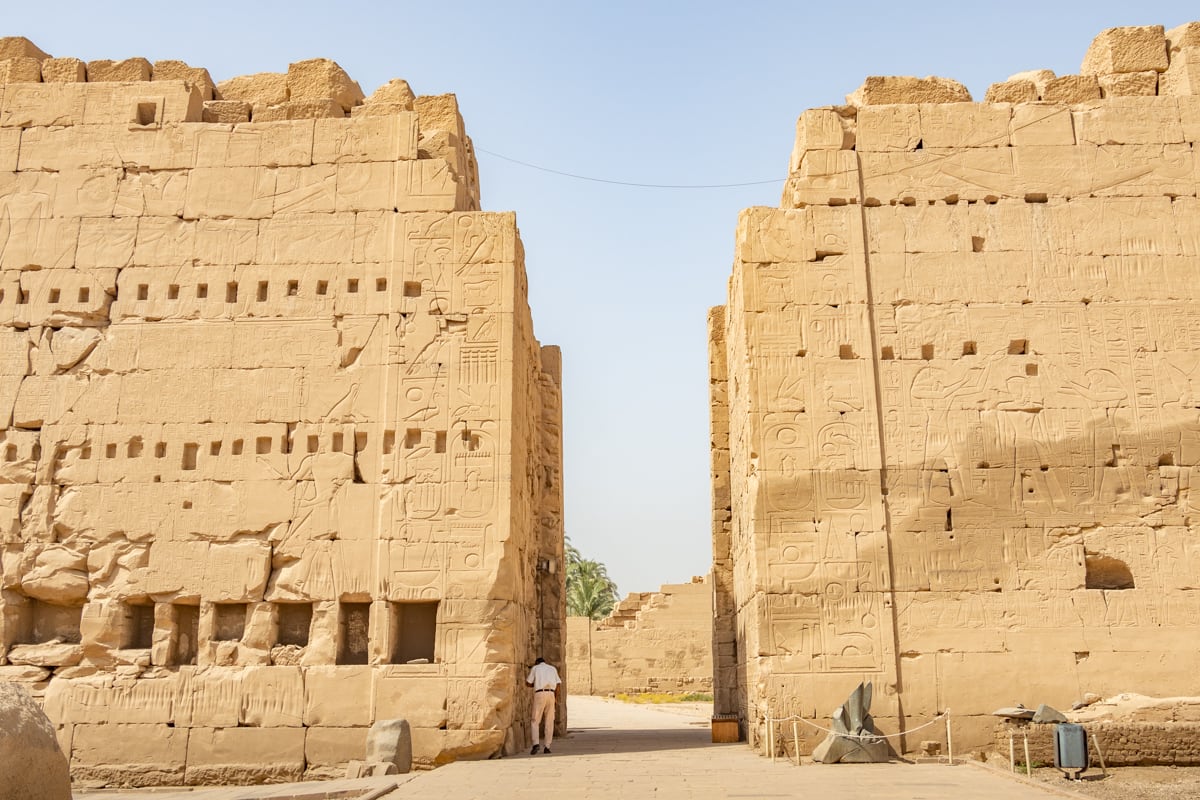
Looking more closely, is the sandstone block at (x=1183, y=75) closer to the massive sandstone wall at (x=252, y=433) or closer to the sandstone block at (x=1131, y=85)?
the sandstone block at (x=1131, y=85)

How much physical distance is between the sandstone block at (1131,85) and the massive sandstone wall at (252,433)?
667 cm

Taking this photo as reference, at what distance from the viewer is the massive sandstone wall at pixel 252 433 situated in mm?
→ 10180

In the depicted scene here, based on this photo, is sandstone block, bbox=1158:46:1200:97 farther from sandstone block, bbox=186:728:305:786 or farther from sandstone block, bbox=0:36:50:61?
sandstone block, bbox=0:36:50:61

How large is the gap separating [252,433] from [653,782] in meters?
5.31

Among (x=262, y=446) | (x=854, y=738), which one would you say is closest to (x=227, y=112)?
(x=262, y=446)

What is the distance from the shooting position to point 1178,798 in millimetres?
7453

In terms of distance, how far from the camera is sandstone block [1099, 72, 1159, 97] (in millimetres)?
11781

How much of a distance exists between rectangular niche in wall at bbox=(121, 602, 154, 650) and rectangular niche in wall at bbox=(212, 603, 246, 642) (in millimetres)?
737

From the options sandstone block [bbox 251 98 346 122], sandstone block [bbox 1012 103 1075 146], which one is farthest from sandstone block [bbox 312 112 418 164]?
sandstone block [bbox 1012 103 1075 146]

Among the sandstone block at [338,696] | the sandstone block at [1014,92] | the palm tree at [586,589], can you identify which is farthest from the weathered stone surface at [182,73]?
the palm tree at [586,589]

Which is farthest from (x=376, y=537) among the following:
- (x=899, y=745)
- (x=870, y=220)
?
(x=870, y=220)

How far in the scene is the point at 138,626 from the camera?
35.6 ft

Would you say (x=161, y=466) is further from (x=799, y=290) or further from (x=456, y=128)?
(x=799, y=290)

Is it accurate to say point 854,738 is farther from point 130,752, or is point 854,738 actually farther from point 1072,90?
point 1072,90
